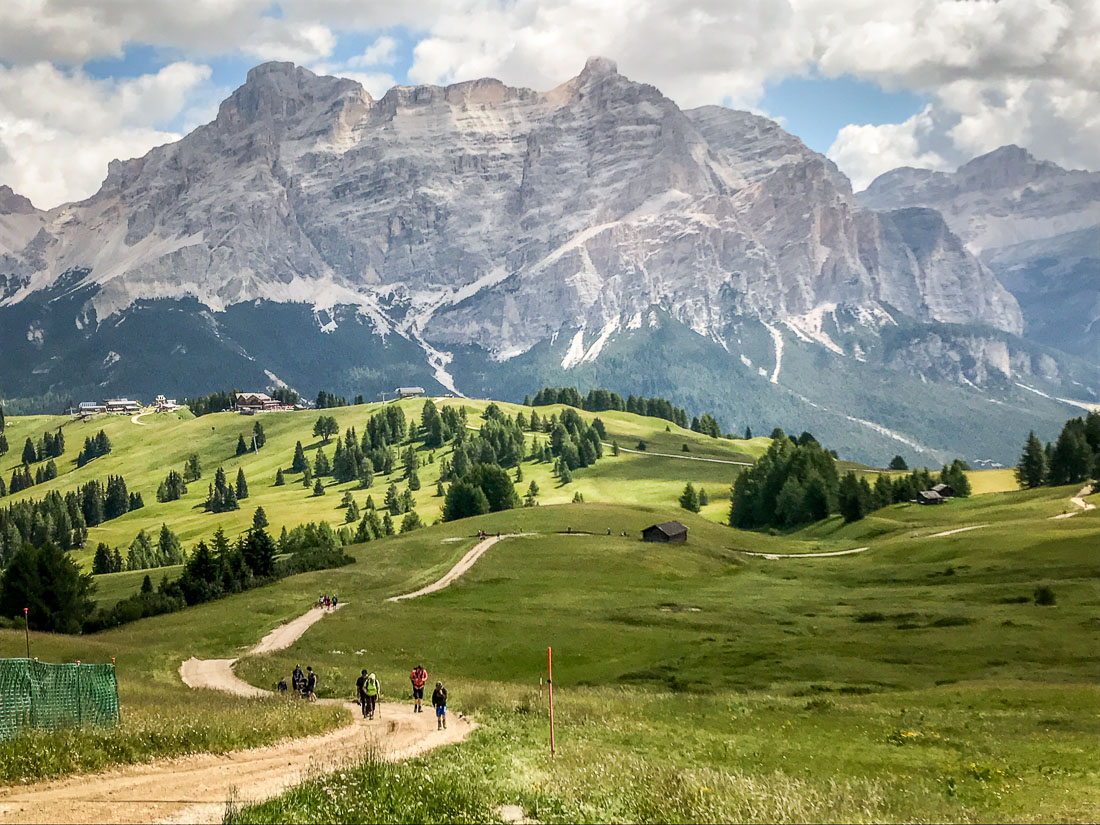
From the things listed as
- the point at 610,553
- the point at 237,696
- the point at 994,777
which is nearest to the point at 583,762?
the point at 994,777

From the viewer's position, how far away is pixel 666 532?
148 meters

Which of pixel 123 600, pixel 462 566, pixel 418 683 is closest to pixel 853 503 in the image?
pixel 462 566

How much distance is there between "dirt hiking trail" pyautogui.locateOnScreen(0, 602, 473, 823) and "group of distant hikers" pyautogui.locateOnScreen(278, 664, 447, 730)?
46.0 inches

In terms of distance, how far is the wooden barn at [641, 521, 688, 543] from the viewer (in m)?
148

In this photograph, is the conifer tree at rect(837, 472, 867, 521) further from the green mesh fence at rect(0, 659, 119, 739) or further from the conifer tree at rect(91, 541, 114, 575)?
the green mesh fence at rect(0, 659, 119, 739)

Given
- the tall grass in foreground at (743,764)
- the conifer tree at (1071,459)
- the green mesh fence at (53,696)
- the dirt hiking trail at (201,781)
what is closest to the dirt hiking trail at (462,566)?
the tall grass in foreground at (743,764)

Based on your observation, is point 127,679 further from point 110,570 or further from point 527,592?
point 110,570

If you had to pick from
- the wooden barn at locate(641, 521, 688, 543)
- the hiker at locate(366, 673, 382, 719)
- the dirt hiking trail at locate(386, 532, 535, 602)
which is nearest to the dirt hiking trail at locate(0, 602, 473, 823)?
the hiker at locate(366, 673, 382, 719)

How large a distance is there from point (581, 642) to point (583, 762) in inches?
2006

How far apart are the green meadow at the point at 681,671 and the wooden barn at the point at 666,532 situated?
7.54 feet

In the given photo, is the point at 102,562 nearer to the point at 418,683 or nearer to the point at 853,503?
the point at 853,503

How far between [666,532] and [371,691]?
105 m

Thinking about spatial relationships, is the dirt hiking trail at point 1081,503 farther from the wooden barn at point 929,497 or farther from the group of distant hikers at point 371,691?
the group of distant hikers at point 371,691

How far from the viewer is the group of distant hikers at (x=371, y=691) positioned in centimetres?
4378
